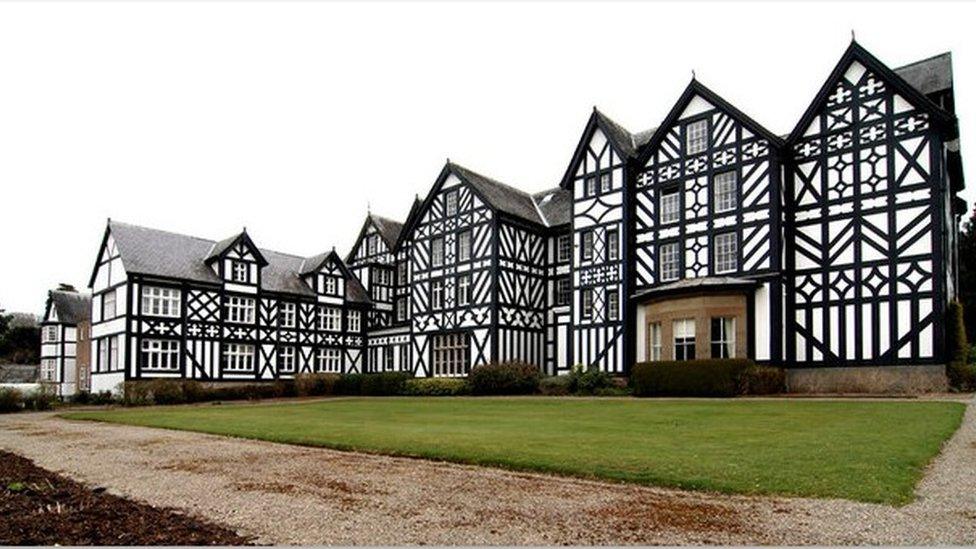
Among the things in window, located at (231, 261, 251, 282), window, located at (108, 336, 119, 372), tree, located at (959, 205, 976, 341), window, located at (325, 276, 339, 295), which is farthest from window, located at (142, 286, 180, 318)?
tree, located at (959, 205, 976, 341)

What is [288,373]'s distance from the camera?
42.4m

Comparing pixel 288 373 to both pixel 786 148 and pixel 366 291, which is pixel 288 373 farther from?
pixel 786 148

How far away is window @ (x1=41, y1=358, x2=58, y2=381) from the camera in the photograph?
178ft

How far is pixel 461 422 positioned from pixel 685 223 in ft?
52.8

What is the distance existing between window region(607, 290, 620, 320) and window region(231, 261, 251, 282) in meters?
20.4

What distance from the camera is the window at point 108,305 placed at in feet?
123

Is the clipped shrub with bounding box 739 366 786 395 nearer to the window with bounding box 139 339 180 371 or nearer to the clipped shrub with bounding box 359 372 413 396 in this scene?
the clipped shrub with bounding box 359 372 413 396

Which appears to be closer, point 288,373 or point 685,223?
point 685,223

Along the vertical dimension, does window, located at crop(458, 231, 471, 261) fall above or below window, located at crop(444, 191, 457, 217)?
below

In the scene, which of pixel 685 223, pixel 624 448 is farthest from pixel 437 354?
pixel 624 448

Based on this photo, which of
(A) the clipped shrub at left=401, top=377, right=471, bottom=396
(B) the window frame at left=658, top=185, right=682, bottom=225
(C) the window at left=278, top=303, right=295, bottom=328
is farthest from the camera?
(C) the window at left=278, top=303, right=295, bottom=328

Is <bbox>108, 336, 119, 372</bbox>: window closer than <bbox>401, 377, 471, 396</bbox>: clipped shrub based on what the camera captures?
No

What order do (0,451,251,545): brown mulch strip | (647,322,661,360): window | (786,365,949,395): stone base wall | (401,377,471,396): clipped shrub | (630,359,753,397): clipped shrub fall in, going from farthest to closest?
(401,377,471,396): clipped shrub → (647,322,661,360): window → (630,359,753,397): clipped shrub → (786,365,949,395): stone base wall → (0,451,251,545): brown mulch strip

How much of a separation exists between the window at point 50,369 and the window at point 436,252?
108ft
